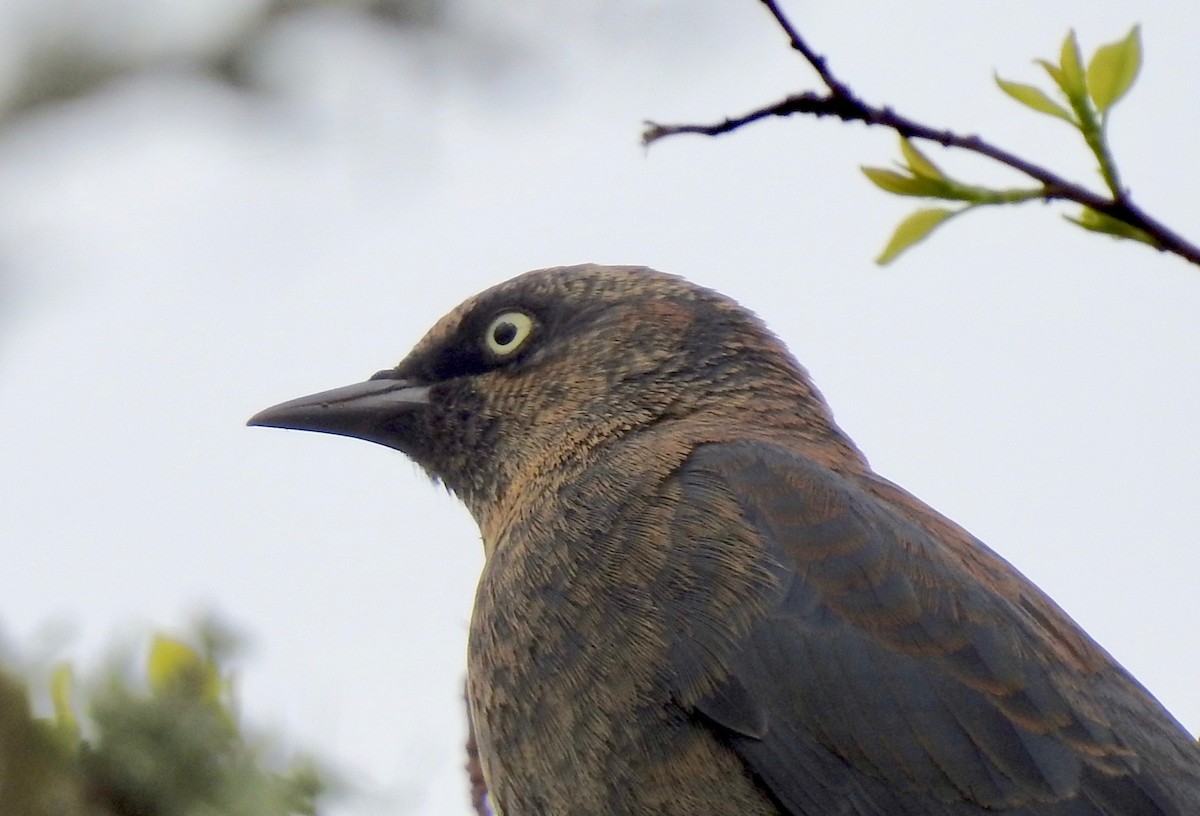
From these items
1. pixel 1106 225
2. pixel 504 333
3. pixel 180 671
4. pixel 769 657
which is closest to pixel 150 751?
pixel 180 671

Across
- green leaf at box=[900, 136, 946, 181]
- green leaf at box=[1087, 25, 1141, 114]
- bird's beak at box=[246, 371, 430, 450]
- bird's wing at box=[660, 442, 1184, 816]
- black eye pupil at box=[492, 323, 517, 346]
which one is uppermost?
green leaf at box=[1087, 25, 1141, 114]

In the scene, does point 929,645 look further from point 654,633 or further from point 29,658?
point 29,658

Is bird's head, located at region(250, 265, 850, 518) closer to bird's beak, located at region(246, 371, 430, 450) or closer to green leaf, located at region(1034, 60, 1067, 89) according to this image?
bird's beak, located at region(246, 371, 430, 450)

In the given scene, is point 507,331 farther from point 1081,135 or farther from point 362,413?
point 1081,135

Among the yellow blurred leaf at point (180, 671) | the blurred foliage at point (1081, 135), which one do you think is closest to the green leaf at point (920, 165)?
the blurred foliage at point (1081, 135)

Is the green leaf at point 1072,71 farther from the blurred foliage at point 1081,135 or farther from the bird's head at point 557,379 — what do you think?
the bird's head at point 557,379

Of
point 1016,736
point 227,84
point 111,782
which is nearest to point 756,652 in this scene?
point 1016,736

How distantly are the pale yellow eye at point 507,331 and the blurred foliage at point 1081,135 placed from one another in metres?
1.82

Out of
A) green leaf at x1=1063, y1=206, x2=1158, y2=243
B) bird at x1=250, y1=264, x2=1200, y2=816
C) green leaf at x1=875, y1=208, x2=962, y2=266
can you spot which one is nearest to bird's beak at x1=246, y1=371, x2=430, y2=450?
bird at x1=250, y1=264, x2=1200, y2=816

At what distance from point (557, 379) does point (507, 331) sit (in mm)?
247

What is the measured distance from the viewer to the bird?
302 centimetres

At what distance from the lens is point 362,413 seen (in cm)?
435

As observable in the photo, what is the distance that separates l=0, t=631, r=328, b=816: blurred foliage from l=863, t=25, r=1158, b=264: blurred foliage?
4.54ft

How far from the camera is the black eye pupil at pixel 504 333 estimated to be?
433cm
